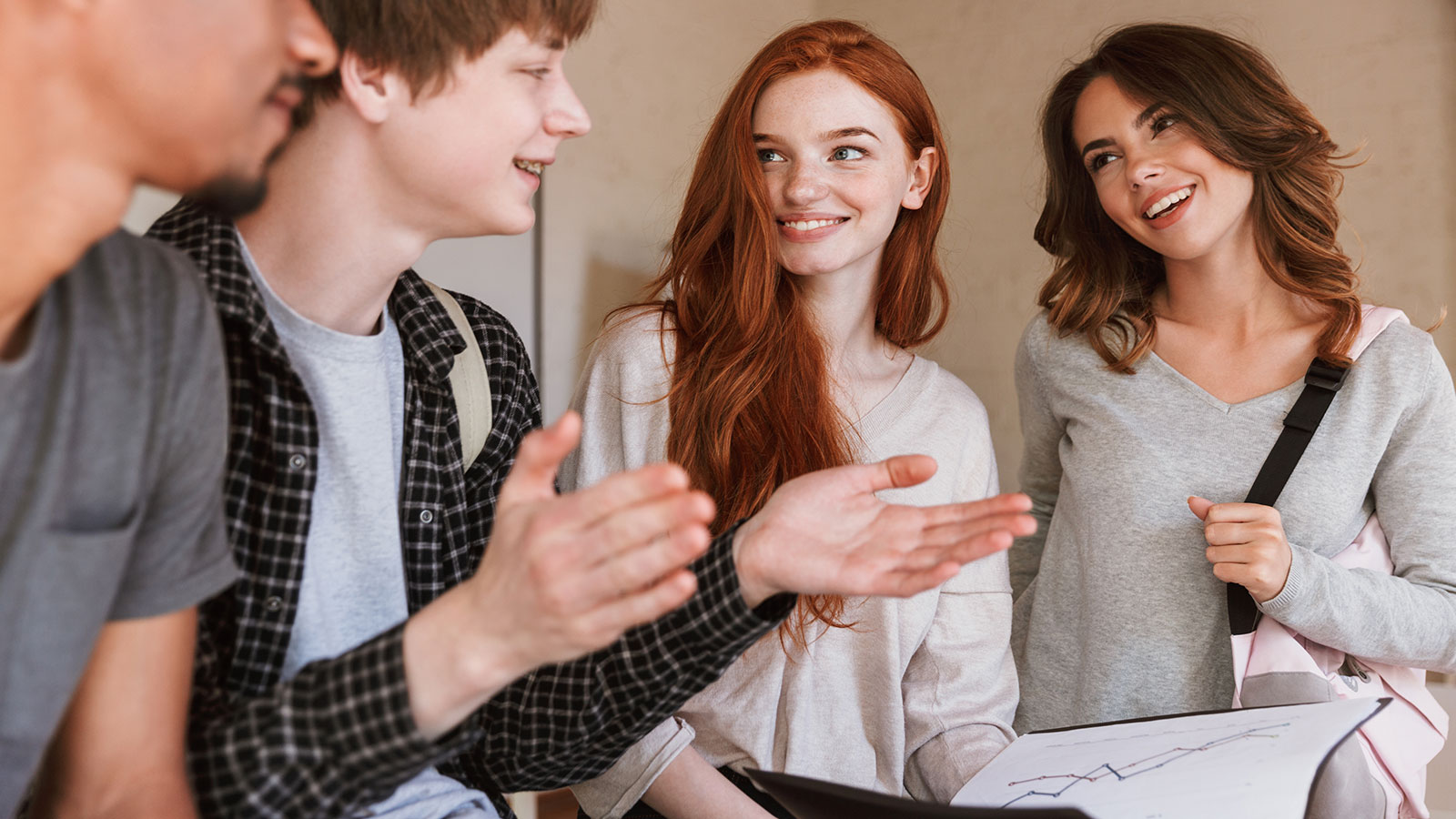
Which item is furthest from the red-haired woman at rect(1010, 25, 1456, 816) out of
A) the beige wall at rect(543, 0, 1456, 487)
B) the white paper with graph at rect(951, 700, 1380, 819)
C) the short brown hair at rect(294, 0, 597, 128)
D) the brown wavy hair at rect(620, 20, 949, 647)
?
the short brown hair at rect(294, 0, 597, 128)

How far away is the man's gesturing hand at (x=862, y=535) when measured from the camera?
1054 mm

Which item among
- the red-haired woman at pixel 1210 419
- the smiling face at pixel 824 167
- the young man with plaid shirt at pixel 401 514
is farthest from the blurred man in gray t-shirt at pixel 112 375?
the red-haired woman at pixel 1210 419

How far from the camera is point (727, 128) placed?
1.91 m

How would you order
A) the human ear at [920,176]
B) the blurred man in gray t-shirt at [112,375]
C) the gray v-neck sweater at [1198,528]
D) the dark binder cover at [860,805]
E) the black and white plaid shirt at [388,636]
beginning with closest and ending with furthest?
1. the blurred man in gray t-shirt at [112,375]
2. the dark binder cover at [860,805]
3. the black and white plaid shirt at [388,636]
4. the gray v-neck sweater at [1198,528]
5. the human ear at [920,176]

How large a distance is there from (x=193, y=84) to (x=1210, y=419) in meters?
1.62

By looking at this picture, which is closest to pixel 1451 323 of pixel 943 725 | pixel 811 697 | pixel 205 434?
pixel 943 725

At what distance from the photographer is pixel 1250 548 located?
1611mm

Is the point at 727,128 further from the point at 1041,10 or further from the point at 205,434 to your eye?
the point at 1041,10

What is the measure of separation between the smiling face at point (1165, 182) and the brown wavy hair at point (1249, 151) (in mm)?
22

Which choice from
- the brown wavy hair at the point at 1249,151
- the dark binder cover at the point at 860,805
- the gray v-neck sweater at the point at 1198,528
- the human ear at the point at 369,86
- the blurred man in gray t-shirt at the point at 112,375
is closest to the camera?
the blurred man in gray t-shirt at the point at 112,375

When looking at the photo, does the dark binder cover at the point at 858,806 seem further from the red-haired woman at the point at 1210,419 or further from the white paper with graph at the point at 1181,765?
the red-haired woman at the point at 1210,419

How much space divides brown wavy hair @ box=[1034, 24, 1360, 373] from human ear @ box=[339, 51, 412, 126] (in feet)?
4.29

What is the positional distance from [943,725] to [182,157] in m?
1.38

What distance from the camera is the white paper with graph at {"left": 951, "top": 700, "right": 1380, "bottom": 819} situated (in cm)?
106
